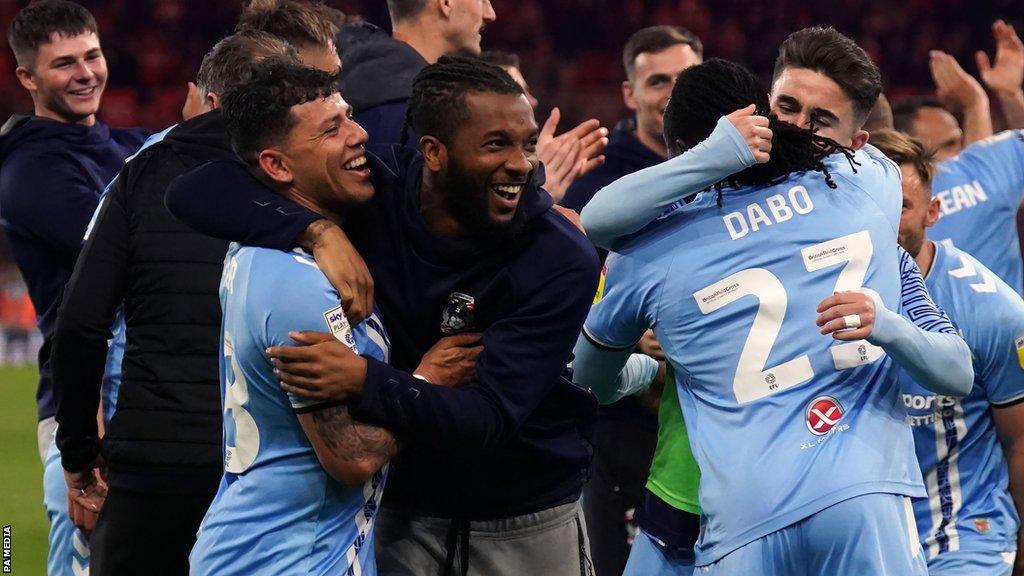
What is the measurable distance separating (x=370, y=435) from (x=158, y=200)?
3.88 ft

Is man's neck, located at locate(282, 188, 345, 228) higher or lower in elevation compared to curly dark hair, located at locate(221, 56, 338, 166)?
lower

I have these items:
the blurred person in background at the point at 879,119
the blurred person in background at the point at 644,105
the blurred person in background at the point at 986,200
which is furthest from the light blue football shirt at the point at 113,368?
the blurred person in background at the point at 986,200

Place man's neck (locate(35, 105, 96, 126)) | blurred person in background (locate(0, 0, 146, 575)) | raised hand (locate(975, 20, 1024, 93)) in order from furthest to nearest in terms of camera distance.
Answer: raised hand (locate(975, 20, 1024, 93)) → man's neck (locate(35, 105, 96, 126)) → blurred person in background (locate(0, 0, 146, 575))

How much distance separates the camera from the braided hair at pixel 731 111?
2895 millimetres

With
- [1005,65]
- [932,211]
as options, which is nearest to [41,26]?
[932,211]

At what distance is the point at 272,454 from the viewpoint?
8.59 ft

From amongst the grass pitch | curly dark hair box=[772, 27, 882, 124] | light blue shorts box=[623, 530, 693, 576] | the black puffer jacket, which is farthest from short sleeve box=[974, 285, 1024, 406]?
the grass pitch

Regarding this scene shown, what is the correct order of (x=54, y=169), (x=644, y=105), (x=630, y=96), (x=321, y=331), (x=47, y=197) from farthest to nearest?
(x=630, y=96) < (x=644, y=105) < (x=54, y=169) < (x=47, y=197) < (x=321, y=331)

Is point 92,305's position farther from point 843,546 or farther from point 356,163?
point 843,546

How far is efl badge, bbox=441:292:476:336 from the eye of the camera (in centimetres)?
279

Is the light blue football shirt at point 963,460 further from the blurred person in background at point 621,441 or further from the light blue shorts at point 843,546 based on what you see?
the blurred person in background at point 621,441

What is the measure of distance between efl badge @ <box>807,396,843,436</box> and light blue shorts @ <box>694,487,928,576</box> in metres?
0.16

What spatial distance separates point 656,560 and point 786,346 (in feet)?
2.14

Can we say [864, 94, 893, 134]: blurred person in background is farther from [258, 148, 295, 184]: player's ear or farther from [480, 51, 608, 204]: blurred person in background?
[258, 148, 295, 184]: player's ear
